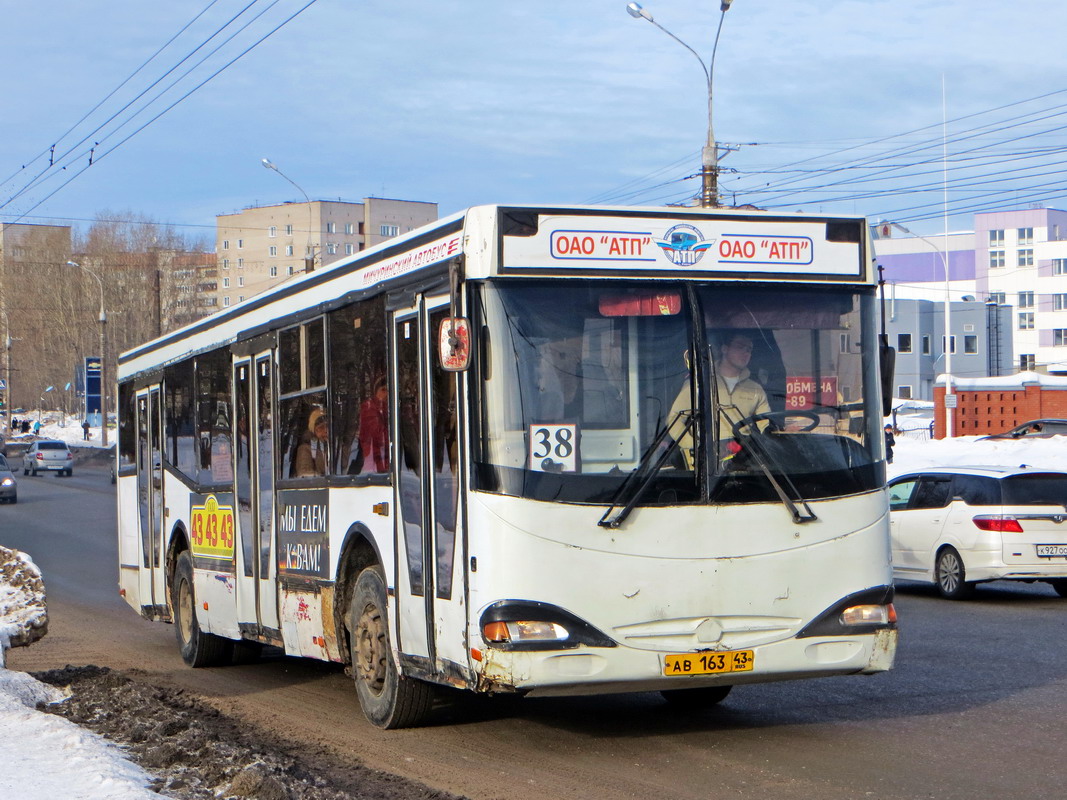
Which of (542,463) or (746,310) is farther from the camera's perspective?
(746,310)

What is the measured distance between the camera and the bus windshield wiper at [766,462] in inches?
281

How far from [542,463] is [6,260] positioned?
312 ft

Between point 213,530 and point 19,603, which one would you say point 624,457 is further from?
point 19,603

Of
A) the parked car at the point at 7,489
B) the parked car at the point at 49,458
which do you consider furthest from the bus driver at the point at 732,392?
the parked car at the point at 49,458

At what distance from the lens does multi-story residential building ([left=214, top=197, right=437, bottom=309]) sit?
10188 cm

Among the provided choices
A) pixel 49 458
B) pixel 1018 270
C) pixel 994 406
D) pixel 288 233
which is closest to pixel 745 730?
pixel 994 406

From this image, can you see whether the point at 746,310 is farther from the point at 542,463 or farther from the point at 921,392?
the point at 921,392

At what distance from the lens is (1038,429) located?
4381 centimetres

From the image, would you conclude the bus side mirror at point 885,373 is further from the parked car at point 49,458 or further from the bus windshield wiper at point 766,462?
the parked car at point 49,458

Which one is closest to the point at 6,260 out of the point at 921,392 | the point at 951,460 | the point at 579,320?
the point at 921,392

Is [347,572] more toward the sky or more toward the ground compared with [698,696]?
more toward the sky

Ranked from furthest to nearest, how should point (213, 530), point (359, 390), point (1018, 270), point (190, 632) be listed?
point (1018, 270) < point (190, 632) < point (213, 530) < point (359, 390)

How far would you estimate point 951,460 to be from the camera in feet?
124

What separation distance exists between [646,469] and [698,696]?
→ 2466mm
